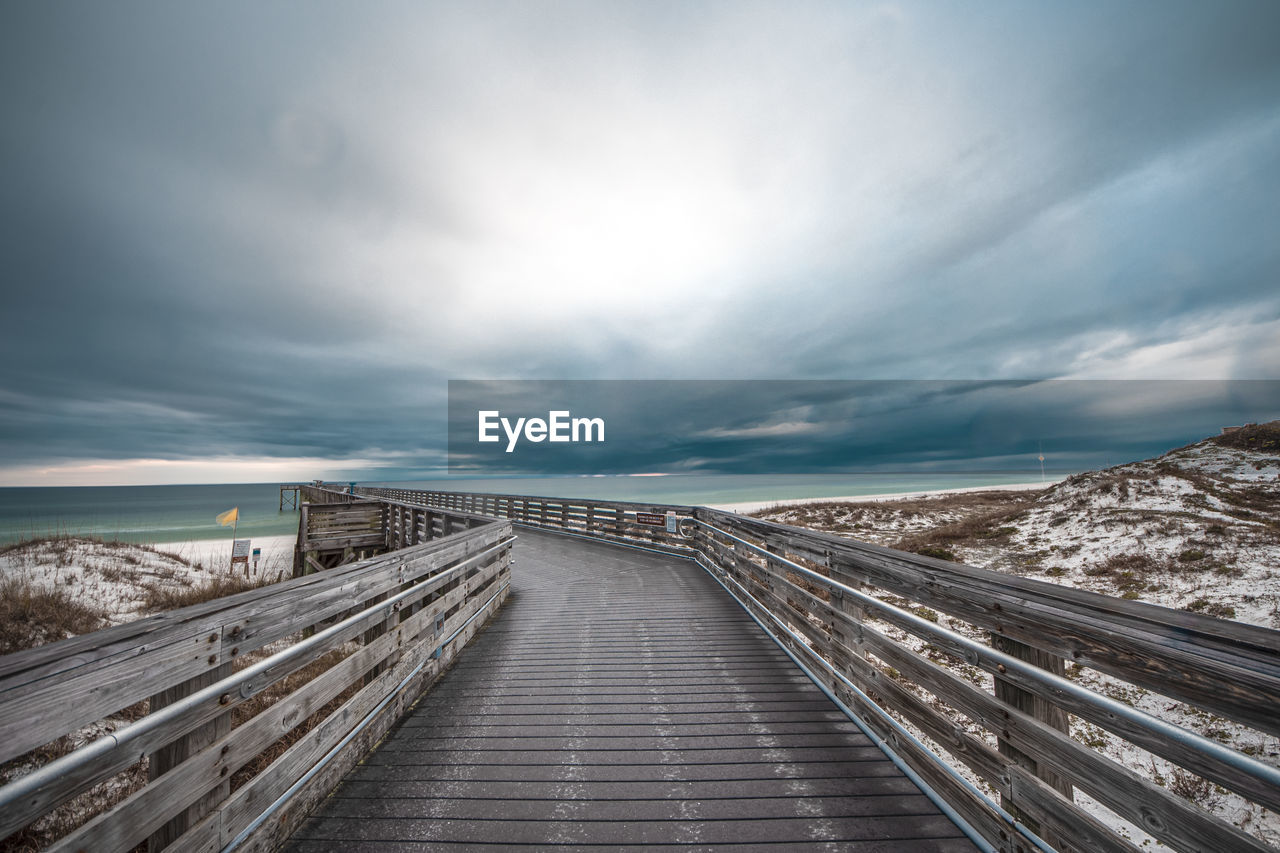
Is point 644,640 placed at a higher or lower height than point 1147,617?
lower

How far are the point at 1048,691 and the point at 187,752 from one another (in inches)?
149

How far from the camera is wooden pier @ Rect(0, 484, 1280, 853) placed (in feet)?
6.05

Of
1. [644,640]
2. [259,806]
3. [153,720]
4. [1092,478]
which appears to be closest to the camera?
[153,720]

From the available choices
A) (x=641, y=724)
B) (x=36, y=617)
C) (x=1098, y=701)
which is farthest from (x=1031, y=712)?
(x=36, y=617)

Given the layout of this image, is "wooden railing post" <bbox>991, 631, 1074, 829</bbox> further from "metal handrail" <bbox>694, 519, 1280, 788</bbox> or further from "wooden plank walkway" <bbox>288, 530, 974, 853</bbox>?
"wooden plank walkway" <bbox>288, 530, 974, 853</bbox>

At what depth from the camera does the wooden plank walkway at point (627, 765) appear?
2953 mm

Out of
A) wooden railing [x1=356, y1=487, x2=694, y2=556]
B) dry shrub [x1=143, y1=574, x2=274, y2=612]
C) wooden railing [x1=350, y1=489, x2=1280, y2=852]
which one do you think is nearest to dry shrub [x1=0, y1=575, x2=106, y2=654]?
dry shrub [x1=143, y1=574, x2=274, y2=612]

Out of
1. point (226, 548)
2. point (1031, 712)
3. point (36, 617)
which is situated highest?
point (1031, 712)

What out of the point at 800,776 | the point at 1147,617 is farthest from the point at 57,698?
the point at 1147,617

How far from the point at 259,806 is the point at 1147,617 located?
4.22 m

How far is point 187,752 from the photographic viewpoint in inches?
90.3

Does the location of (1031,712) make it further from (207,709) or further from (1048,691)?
(207,709)

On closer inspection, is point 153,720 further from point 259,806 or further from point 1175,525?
point 1175,525

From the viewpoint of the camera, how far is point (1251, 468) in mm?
23250
